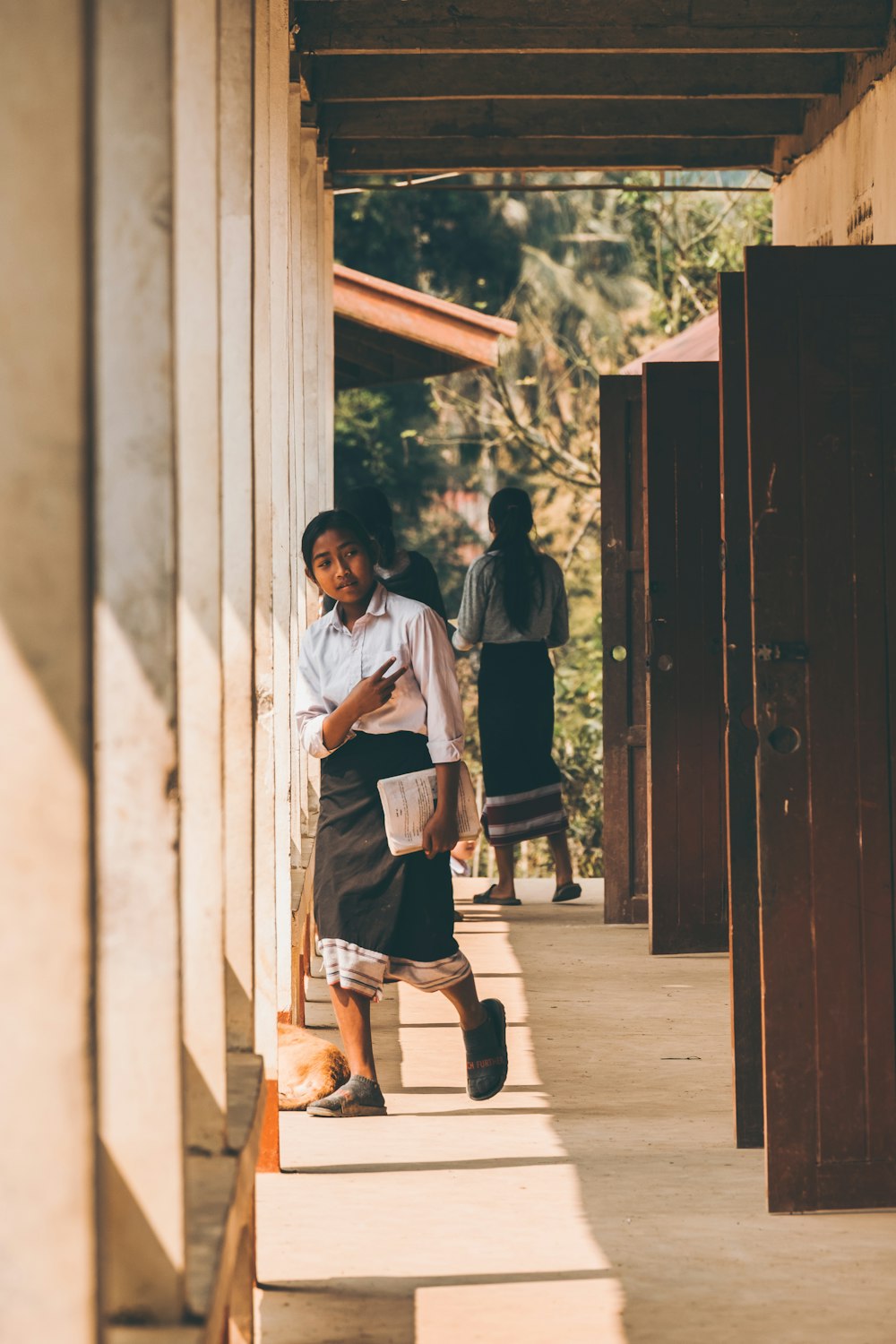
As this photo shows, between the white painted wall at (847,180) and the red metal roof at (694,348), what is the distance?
728 mm

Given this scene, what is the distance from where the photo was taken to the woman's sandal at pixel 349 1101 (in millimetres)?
5000

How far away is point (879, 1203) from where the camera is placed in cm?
413

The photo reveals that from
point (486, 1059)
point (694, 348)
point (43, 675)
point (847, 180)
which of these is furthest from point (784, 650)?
point (694, 348)

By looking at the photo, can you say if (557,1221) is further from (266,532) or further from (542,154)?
(542,154)

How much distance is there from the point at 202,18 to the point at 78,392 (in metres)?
1.36

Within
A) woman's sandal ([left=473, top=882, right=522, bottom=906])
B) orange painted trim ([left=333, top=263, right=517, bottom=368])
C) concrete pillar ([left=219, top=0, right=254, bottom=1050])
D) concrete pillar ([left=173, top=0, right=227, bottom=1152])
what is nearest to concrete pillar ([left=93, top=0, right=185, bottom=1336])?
concrete pillar ([left=173, top=0, right=227, bottom=1152])

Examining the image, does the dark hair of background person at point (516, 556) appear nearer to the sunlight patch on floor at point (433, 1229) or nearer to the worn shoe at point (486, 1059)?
the sunlight patch on floor at point (433, 1229)

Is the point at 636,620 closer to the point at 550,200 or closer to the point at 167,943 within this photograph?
the point at 167,943

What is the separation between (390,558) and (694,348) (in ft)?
12.0

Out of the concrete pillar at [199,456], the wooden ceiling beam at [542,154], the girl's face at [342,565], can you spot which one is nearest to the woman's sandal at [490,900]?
the wooden ceiling beam at [542,154]

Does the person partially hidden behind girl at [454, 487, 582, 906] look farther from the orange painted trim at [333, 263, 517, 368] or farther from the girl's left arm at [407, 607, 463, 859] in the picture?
the girl's left arm at [407, 607, 463, 859]

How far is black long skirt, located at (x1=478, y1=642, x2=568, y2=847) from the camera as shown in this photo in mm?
8492

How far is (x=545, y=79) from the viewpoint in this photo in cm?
732

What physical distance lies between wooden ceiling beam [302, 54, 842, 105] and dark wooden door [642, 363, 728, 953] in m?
1.26
